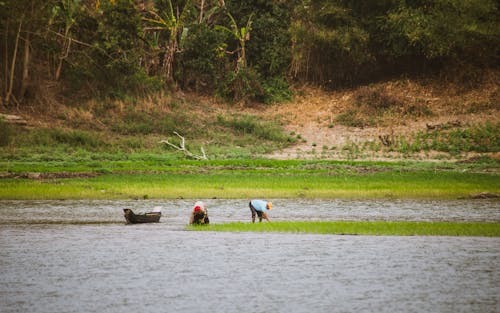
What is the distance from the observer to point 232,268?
1616 centimetres

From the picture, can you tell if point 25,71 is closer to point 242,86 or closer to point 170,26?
point 170,26

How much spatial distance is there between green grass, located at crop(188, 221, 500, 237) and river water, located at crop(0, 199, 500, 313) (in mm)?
219

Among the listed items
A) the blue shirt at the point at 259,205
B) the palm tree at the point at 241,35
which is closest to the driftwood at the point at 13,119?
the palm tree at the point at 241,35

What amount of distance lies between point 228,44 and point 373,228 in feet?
100

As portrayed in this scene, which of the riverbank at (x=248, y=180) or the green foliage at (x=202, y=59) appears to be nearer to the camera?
the riverbank at (x=248, y=180)

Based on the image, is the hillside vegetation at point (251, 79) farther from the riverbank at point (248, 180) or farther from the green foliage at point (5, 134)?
the riverbank at point (248, 180)

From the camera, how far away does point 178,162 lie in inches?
1341

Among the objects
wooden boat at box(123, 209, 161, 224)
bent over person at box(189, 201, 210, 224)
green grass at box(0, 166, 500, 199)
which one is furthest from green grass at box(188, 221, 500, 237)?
green grass at box(0, 166, 500, 199)

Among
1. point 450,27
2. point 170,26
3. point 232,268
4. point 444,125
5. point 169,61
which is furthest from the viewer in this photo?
point 169,61

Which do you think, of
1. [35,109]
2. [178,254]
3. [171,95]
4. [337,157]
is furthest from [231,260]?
[171,95]

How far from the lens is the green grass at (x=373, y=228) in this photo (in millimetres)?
19109

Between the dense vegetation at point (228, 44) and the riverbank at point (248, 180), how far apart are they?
10.7 metres

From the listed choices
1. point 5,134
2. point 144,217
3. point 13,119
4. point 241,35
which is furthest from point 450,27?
point 144,217

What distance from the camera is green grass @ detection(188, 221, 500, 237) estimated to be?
1911cm
